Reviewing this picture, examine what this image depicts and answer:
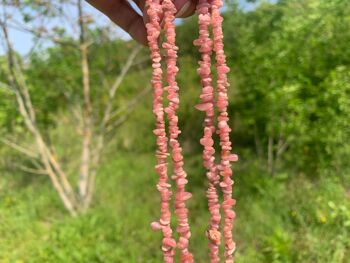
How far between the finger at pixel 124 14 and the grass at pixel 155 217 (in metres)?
2.43

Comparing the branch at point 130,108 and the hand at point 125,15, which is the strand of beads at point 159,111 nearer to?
the hand at point 125,15

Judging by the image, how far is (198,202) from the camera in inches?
190

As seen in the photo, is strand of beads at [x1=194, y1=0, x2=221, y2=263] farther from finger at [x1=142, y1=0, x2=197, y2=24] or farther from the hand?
the hand

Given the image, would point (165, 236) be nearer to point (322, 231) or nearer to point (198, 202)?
point (322, 231)

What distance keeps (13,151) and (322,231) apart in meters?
5.27

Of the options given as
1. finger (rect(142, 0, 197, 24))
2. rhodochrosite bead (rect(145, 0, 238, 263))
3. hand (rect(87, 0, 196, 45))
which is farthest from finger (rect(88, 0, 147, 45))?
rhodochrosite bead (rect(145, 0, 238, 263))

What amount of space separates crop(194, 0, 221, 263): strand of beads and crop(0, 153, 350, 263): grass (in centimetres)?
239

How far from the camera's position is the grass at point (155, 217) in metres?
3.14

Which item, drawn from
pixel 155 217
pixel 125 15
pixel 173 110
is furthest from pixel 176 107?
pixel 155 217

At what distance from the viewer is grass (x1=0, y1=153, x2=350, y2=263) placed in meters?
3.14

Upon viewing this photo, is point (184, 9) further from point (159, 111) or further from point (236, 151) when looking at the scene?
point (236, 151)

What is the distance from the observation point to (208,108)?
2.76 ft

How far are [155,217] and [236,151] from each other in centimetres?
242

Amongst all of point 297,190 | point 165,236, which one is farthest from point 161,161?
point 297,190
